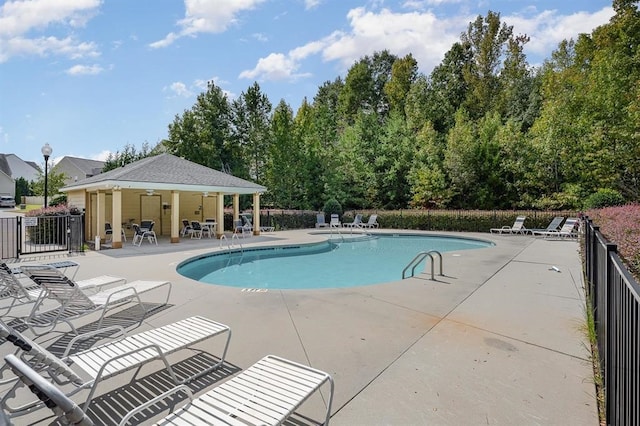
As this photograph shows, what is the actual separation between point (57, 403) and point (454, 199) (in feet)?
85.3

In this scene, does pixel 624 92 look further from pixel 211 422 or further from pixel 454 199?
pixel 211 422

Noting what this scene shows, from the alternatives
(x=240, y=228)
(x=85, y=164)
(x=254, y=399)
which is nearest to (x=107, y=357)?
(x=254, y=399)

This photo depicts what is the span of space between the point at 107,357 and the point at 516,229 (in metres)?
18.8

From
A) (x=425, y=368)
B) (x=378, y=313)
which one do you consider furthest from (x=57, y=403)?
(x=378, y=313)

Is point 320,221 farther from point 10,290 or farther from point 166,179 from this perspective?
point 10,290

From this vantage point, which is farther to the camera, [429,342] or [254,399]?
[429,342]

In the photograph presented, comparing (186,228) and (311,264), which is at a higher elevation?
(186,228)

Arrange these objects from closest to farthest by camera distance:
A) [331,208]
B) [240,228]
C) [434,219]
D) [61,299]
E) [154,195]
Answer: [61,299] < [240,228] < [154,195] < [434,219] < [331,208]

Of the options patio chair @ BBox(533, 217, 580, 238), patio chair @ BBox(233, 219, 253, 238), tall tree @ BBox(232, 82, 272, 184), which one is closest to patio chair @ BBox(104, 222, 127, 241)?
patio chair @ BBox(233, 219, 253, 238)

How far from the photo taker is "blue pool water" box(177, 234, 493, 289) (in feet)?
31.2

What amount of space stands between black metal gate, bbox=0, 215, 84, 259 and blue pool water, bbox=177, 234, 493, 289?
4.55m

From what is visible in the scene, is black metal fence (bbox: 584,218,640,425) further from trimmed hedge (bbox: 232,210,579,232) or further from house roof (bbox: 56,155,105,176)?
house roof (bbox: 56,155,105,176)

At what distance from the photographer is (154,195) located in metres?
18.1

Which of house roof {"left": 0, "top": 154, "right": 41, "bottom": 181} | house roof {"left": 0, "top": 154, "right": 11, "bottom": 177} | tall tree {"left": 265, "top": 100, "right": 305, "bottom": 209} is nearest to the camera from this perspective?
tall tree {"left": 265, "top": 100, "right": 305, "bottom": 209}
